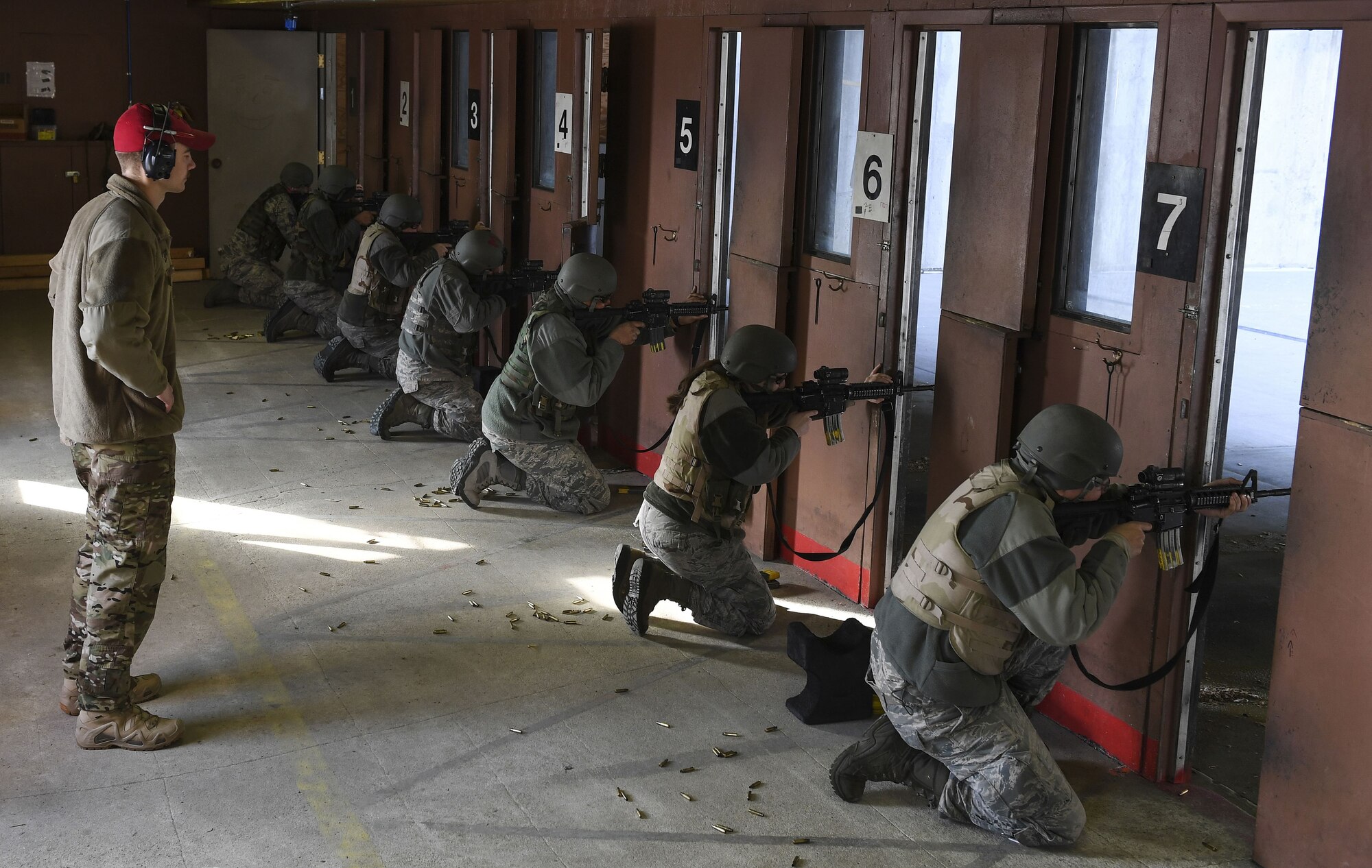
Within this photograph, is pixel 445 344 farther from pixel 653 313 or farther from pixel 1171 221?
pixel 1171 221

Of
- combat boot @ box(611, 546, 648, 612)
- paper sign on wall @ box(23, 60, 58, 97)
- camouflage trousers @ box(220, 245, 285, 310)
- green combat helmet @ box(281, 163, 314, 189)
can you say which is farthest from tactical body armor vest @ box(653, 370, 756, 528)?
paper sign on wall @ box(23, 60, 58, 97)

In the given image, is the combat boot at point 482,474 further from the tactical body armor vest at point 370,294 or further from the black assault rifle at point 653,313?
the tactical body armor vest at point 370,294

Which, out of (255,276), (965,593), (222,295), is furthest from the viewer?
(222,295)

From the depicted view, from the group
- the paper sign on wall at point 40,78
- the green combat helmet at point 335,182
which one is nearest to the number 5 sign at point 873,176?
the green combat helmet at point 335,182

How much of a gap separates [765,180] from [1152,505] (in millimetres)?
2922

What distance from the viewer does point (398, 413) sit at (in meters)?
9.05

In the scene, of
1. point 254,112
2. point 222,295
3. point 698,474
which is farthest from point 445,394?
point 254,112

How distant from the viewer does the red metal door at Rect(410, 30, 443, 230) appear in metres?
11.2

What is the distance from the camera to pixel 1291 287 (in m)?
18.2

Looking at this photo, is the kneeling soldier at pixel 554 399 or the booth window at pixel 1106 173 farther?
the kneeling soldier at pixel 554 399

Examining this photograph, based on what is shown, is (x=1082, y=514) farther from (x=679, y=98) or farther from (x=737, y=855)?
(x=679, y=98)

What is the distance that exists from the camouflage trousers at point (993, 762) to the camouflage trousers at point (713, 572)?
1424mm

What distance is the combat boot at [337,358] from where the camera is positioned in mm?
10547

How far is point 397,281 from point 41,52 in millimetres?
6715
